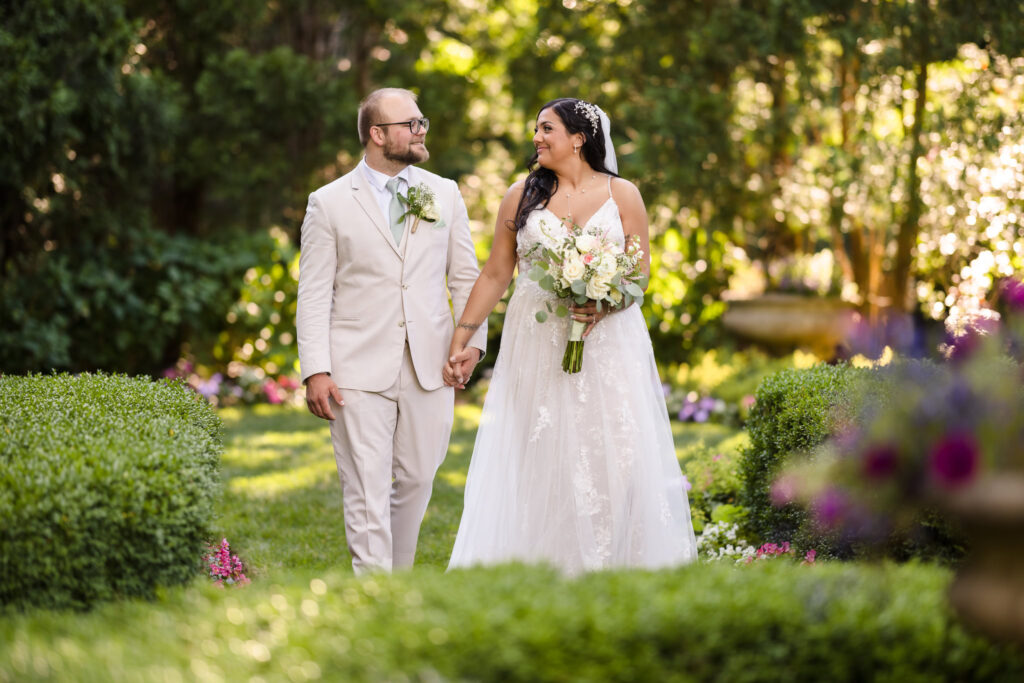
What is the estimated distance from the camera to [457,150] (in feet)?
47.8

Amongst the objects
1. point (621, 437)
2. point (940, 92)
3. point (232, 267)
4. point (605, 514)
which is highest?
point (940, 92)

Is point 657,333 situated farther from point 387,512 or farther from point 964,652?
point 964,652

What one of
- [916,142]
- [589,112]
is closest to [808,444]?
[589,112]

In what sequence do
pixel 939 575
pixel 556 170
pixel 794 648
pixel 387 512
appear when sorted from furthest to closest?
1. pixel 556 170
2. pixel 387 512
3. pixel 939 575
4. pixel 794 648

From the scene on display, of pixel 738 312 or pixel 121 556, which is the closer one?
pixel 121 556

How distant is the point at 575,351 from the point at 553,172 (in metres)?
0.88

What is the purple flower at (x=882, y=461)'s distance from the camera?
2.64 m

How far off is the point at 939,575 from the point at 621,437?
1.89m

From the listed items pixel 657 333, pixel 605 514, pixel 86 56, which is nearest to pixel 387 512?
pixel 605 514

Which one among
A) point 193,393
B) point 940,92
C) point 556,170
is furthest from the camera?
point 940,92

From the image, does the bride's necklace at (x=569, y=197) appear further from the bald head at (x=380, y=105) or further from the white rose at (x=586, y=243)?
the bald head at (x=380, y=105)

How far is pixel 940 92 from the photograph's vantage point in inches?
394

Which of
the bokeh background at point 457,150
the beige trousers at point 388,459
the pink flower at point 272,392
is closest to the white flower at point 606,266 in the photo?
the beige trousers at point 388,459

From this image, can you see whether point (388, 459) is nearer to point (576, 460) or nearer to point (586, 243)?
point (576, 460)
